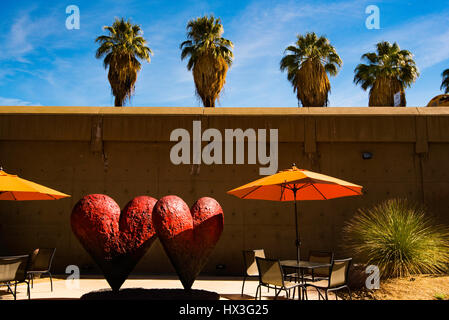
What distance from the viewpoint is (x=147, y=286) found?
786 cm

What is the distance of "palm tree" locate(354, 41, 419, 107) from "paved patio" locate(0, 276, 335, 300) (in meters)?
16.9

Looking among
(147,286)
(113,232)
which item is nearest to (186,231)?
(113,232)

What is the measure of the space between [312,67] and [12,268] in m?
16.4

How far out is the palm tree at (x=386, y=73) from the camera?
21.9m

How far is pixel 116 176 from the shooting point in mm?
9977

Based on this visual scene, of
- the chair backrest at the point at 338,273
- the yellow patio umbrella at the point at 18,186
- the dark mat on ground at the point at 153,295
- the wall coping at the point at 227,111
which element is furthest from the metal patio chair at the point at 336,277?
the wall coping at the point at 227,111

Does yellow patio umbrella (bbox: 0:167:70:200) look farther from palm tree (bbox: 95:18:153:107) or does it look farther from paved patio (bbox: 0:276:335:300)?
palm tree (bbox: 95:18:153:107)

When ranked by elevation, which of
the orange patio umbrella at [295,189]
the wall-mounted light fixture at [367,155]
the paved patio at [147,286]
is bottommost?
the paved patio at [147,286]

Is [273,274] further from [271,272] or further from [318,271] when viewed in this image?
[318,271]

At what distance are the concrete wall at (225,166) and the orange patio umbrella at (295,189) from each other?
303 centimetres

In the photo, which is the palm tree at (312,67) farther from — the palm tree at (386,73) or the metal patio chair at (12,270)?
the metal patio chair at (12,270)

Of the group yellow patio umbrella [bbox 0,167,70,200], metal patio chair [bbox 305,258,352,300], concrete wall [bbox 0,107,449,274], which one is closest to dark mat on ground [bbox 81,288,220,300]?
metal patio chair [bbox 305,258,352,300]

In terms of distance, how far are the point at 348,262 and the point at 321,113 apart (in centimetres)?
510
